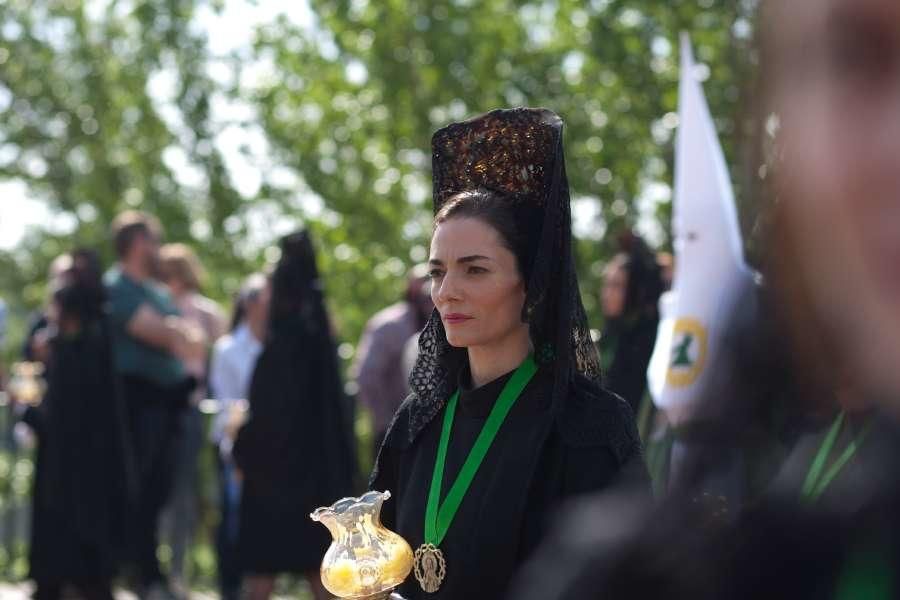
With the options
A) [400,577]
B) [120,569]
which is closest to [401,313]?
[120,569]

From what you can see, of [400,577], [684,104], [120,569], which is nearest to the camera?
[400,577]

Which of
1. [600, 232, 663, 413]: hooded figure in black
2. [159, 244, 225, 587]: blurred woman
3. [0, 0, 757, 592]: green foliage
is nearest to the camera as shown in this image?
[600, 232, 663, 413]: hooded figure in black

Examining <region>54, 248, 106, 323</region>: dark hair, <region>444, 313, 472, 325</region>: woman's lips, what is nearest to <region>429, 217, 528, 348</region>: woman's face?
<region>444, 313, 472, 325</region>: woman's lips

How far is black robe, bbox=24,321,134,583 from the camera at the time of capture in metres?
8.03

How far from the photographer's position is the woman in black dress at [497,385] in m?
3.20

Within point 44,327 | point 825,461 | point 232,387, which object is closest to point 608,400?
point 825,461

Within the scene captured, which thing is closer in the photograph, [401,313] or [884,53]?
[884,53]

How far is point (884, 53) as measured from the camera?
85cm

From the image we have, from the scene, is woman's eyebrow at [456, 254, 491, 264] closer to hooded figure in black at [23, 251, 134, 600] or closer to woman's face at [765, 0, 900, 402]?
woman's face at [765, 0, 900, 402]

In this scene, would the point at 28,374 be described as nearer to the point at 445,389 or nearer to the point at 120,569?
the point at 120,569

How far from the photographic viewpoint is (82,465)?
26.7 ft

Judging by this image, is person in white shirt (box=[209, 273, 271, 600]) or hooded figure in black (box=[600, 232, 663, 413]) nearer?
hooded figure in black (box=[600, 232, 663, 413])

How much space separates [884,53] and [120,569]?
26.0ft

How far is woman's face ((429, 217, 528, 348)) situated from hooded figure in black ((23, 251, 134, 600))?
474 cm
